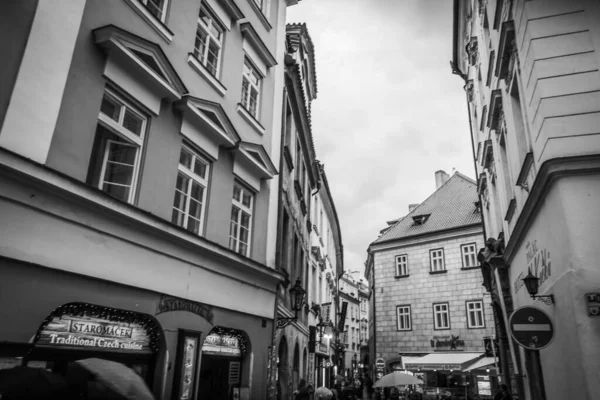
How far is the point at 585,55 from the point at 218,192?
741 cm

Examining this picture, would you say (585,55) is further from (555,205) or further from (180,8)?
(180,8)

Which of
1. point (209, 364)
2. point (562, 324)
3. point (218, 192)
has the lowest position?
point (209, 364)

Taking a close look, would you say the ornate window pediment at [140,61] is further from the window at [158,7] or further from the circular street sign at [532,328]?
the circular street sign at [532,328]

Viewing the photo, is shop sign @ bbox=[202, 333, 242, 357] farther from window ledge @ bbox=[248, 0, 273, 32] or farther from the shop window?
window ledge @ bbox=[248, 0, 273, 32]

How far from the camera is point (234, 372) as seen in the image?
1006 cm

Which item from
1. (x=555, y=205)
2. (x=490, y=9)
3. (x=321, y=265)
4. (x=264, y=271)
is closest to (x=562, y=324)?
(x=555, y=205)

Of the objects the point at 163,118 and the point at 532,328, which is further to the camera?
the point at 163,118

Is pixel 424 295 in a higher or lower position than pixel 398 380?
higher

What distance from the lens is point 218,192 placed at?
9.80m

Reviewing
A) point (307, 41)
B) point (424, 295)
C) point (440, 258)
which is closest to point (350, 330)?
point (424, 295)

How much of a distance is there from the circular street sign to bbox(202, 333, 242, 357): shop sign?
548 centimetres

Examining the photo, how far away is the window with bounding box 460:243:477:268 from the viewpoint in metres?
30.3

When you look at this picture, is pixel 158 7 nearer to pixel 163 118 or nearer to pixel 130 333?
pixel 163 118

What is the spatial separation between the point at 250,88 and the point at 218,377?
719 centimetres
